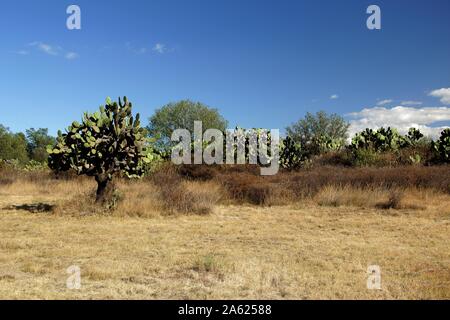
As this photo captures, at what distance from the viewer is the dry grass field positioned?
18.3 ft

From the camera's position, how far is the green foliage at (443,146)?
20.5 metres

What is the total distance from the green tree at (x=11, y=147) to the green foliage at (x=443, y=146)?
135 ft

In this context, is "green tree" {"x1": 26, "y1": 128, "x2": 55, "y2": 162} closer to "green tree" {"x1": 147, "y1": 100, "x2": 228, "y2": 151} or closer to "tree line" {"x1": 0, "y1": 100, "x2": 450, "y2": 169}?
"tree line" {"x1": 0, "y1": 100, "x2": 450, "y2": 169}

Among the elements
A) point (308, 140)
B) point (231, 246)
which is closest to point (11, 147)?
point (308, 140)

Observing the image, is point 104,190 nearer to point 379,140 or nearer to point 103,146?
point 103,146

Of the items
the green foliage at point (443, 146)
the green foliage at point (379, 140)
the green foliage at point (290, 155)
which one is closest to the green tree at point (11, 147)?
the green foliage at point (290, 155)

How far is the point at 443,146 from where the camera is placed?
68.7ft

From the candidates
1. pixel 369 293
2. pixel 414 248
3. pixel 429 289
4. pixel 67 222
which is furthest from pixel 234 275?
pixel 67 222

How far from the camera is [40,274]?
6.30 meters

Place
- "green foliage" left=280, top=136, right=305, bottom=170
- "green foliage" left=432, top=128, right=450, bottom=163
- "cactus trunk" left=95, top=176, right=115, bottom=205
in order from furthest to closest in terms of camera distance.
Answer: "green foliage" left=280, top=136, right=305, bottom=170, "green foliage" left=432, top=128, right=450, bottom=163, "cactus trunk" left=95, top=176, right=115, bottom=205

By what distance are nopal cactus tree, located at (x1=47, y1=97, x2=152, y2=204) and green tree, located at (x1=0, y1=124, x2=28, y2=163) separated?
37.3 m

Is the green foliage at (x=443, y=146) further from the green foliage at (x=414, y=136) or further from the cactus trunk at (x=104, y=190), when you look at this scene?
the cactus trunk at (x=104, y=190)

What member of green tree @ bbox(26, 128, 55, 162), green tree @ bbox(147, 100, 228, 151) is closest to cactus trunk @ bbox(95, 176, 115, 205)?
green tree @ bbox(147, 100, 228, 151)
